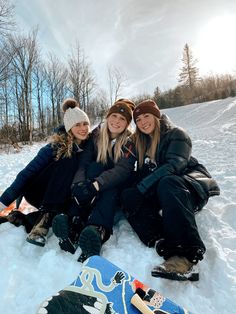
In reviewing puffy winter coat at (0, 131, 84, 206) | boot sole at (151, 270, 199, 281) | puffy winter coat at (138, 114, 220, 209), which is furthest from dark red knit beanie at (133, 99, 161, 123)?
boot sole at (151, 270, 199, 281)

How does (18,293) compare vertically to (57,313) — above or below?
below

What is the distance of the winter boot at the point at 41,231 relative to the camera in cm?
212

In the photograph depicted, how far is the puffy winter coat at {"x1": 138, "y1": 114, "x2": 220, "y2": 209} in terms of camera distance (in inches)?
85.8

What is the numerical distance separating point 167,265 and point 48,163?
1455 millimetres

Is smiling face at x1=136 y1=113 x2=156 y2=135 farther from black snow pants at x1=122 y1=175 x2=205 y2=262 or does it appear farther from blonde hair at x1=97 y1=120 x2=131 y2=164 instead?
black snow pants at x1=122 y1=175 x2=205 y2=262

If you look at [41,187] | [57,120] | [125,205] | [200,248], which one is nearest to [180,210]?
[200,248]

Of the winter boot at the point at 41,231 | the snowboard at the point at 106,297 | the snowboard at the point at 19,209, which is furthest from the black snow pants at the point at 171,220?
the snowboard at the point at 19,209

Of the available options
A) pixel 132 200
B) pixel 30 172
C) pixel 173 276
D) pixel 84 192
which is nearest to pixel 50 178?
pixel 30 172

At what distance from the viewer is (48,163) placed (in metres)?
2.60

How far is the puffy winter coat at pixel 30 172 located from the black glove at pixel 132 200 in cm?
67

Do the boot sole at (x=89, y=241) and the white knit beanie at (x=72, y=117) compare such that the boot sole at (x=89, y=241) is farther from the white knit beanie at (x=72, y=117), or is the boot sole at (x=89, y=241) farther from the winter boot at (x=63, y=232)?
the white knit beanie at (x=72, y=117)

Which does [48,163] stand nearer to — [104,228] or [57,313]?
[104,228]

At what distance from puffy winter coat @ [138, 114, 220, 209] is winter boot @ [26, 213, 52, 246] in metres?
0.86

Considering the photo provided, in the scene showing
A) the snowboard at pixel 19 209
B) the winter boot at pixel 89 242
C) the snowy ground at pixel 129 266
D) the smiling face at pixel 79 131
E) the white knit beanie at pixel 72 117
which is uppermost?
the white knit beanie at pixel 72 117
